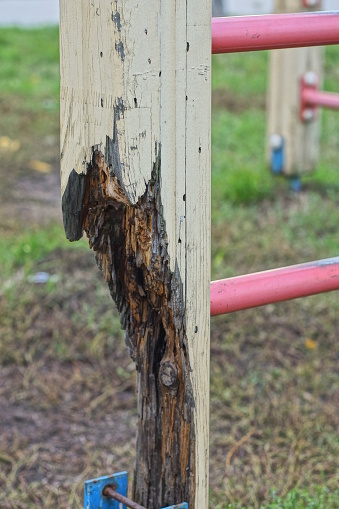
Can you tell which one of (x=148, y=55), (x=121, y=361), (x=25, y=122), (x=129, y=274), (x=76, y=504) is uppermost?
(x=25, y=122)

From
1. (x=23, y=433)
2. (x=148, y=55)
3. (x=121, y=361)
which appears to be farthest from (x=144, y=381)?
(x=121, y=361)

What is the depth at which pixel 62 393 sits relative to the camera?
6.81ft

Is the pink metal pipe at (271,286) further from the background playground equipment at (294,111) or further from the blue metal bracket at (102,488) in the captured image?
the background playground equipment at (294,111)

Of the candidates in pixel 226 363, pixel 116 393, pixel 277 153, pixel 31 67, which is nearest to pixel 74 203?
pixel 116 393

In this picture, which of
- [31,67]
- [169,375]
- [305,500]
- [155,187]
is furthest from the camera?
[31,67]

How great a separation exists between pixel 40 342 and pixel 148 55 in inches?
56.4

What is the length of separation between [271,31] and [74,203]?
363mm

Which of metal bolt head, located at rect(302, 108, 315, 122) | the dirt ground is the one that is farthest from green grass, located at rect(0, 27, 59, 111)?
the dirt ground

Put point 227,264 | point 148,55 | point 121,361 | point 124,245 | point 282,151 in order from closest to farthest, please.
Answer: point 148,55
point 124,245
point 121,361
point 227,264
point 282,151

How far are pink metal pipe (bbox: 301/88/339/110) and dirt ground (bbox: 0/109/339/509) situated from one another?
814 millimetres

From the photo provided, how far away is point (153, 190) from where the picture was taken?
104 cm

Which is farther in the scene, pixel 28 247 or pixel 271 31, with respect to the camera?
pixel 28 247

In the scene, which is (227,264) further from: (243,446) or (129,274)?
(129,274)

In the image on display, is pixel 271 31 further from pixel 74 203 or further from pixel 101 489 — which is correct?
pixel 101 489
